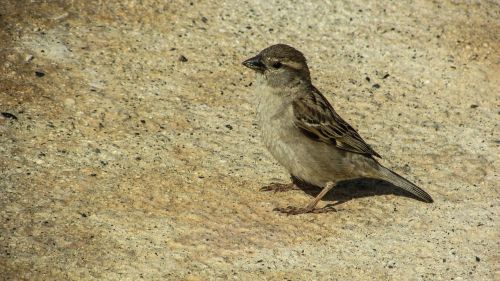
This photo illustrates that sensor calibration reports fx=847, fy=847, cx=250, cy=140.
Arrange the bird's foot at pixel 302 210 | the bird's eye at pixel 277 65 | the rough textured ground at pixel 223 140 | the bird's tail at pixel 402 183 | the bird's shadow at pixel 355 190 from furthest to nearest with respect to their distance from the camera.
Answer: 1. the bird's shadow at pixel 355 190
2. the bird's eye at pixel 277 65
3. the bird's tail at pixel 402 183
4. the bird's foot at pixel 302 210
5. the rough textured ground at pixel 223 140

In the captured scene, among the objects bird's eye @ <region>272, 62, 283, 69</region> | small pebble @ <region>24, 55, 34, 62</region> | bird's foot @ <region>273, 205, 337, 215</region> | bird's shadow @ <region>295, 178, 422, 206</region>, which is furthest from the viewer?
small pebble @ <region>24, 55, 34, 62</region>

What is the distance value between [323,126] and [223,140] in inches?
47.9

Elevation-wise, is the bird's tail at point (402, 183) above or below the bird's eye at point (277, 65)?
below

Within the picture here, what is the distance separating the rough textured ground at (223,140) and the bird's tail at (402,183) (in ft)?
0.52

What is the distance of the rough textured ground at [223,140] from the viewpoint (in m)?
6.77

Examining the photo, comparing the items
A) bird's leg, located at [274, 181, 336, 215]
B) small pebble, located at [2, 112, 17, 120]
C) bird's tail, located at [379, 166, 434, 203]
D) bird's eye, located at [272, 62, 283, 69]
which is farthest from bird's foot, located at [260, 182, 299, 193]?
small pebble, located at [2, 112, 17, 120]

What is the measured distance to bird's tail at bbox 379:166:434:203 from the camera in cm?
769

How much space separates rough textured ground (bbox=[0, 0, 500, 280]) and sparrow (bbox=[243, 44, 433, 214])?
1.02 ft

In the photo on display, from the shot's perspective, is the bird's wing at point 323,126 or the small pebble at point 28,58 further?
the small pebble at point 28,58

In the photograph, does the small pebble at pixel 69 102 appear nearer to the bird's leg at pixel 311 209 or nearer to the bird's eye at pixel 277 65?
the bird's eye at pixel 277 65

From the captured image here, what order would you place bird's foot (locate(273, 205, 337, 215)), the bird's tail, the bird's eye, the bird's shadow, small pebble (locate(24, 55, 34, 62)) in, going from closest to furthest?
bird's foot (locate(273, 205, 337, 215)), the bird's tail, the bird's eye, the bird's shadow, small pebble (locate(24, 55, 34, 62))

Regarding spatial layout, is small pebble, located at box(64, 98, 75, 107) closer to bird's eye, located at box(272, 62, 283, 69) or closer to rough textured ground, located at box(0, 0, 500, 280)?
rough textured ground, located at box(0, 0, 500, 280)

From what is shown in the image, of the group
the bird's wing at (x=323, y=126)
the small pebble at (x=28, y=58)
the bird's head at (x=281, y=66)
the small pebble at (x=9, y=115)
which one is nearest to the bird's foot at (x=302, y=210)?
the bird's wing at (x=323, y=126)

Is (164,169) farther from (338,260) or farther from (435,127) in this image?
(435,127)
